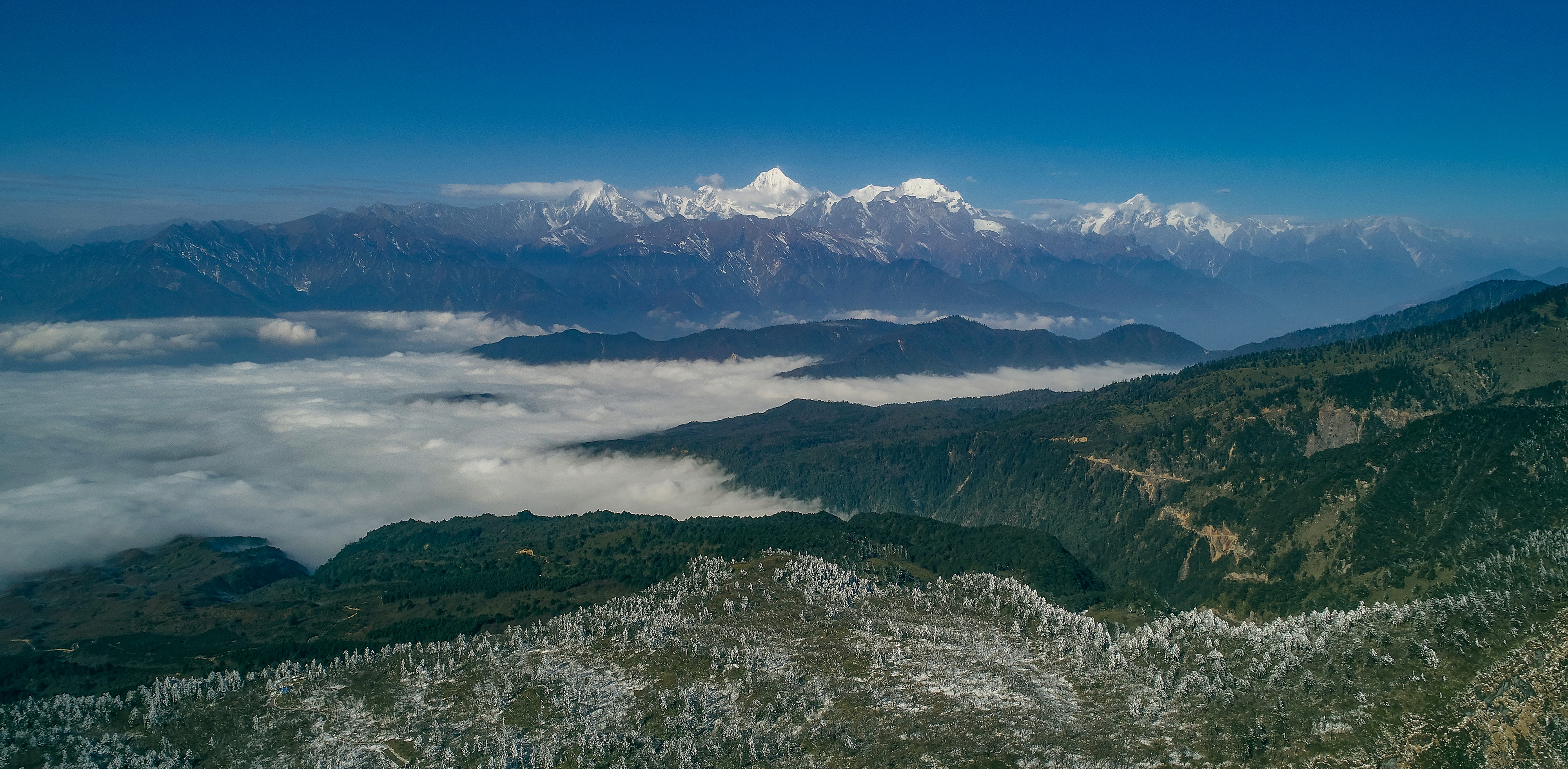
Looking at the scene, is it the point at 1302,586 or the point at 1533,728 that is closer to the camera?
the point at 1533,728

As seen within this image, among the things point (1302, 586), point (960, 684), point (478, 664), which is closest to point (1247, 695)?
point (960, 684)

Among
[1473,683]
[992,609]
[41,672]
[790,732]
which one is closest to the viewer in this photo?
[1473,683]

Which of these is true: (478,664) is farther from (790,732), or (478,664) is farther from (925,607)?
(925,607)

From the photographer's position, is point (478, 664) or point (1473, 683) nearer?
point (1473, 683)

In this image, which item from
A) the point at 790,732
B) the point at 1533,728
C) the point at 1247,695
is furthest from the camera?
the point at 790,732

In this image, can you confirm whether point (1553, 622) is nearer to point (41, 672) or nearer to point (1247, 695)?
point (1247, 695)

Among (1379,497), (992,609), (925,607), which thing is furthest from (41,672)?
(1379,497)

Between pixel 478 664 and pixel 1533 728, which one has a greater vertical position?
pixel 1533 728

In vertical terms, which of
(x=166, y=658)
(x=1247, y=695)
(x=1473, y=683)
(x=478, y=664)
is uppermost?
(x=1473, y=683)

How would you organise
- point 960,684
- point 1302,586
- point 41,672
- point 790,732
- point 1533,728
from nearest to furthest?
point 1533,728, point 790,732, point 960,684, point 41,672, point 1302,586
